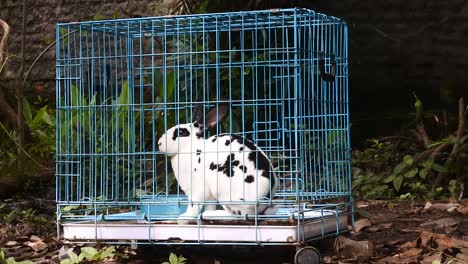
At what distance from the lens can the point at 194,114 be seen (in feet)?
13.6

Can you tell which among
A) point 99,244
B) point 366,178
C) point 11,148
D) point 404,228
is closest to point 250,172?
point 99,244

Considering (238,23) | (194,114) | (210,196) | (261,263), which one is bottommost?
(261,263)

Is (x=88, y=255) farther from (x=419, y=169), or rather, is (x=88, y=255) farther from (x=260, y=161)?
(x=419, y=169)

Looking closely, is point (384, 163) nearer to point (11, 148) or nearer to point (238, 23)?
point (238, 23)

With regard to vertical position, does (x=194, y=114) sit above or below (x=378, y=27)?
below

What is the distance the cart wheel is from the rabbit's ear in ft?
2.47

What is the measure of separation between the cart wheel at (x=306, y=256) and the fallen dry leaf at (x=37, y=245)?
157 centimetres

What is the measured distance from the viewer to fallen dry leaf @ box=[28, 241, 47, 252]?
4398mm

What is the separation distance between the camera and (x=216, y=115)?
3.87m

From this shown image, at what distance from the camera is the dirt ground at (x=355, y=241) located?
385 cm

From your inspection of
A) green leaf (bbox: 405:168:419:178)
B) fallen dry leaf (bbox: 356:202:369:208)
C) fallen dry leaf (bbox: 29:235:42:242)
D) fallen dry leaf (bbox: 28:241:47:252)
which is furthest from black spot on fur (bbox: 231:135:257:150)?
green leaf (bbox: 405:168:419:178)

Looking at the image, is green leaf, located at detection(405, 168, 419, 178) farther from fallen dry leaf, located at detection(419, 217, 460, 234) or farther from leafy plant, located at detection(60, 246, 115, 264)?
leafy plant, located at detection(60, 246, 115, 264)

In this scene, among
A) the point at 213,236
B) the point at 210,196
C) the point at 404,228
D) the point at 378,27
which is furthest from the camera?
the point at 378,27

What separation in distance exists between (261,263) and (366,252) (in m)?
0.49
